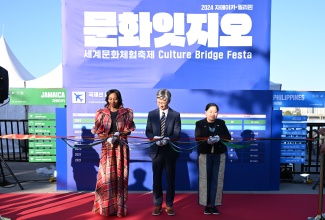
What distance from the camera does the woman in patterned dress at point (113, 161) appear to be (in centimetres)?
391

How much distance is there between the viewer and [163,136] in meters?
3.90

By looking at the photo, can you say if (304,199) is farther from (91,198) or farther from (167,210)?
(91,198)

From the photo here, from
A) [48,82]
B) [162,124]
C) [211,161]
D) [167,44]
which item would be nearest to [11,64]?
[48,82]

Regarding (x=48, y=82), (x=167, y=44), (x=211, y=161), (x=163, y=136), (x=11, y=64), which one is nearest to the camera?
(x=163, y=136)

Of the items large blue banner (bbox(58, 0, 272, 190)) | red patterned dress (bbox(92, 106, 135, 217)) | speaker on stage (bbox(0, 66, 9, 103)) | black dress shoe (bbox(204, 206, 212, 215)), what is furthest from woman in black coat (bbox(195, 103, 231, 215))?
speaker on stage (bbox(0, 66, 9, 103))

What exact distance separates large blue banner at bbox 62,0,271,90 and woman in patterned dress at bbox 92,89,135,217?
1561 millimetres

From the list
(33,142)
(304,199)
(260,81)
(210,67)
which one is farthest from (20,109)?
(304,199)

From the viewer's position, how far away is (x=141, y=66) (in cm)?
552

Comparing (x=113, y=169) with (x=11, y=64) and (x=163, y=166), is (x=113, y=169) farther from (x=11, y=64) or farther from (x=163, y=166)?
(x=11, y=64)

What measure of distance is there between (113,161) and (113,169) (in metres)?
0.10

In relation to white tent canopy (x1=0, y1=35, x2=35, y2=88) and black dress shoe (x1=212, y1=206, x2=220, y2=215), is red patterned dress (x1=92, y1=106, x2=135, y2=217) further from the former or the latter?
white tent canopy (x1=0, y1=35, x2=35, y2=88)

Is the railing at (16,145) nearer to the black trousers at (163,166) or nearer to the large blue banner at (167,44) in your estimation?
the large blue banner at (167,44)

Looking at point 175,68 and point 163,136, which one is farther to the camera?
point 175,68

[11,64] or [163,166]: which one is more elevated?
[11,64]
